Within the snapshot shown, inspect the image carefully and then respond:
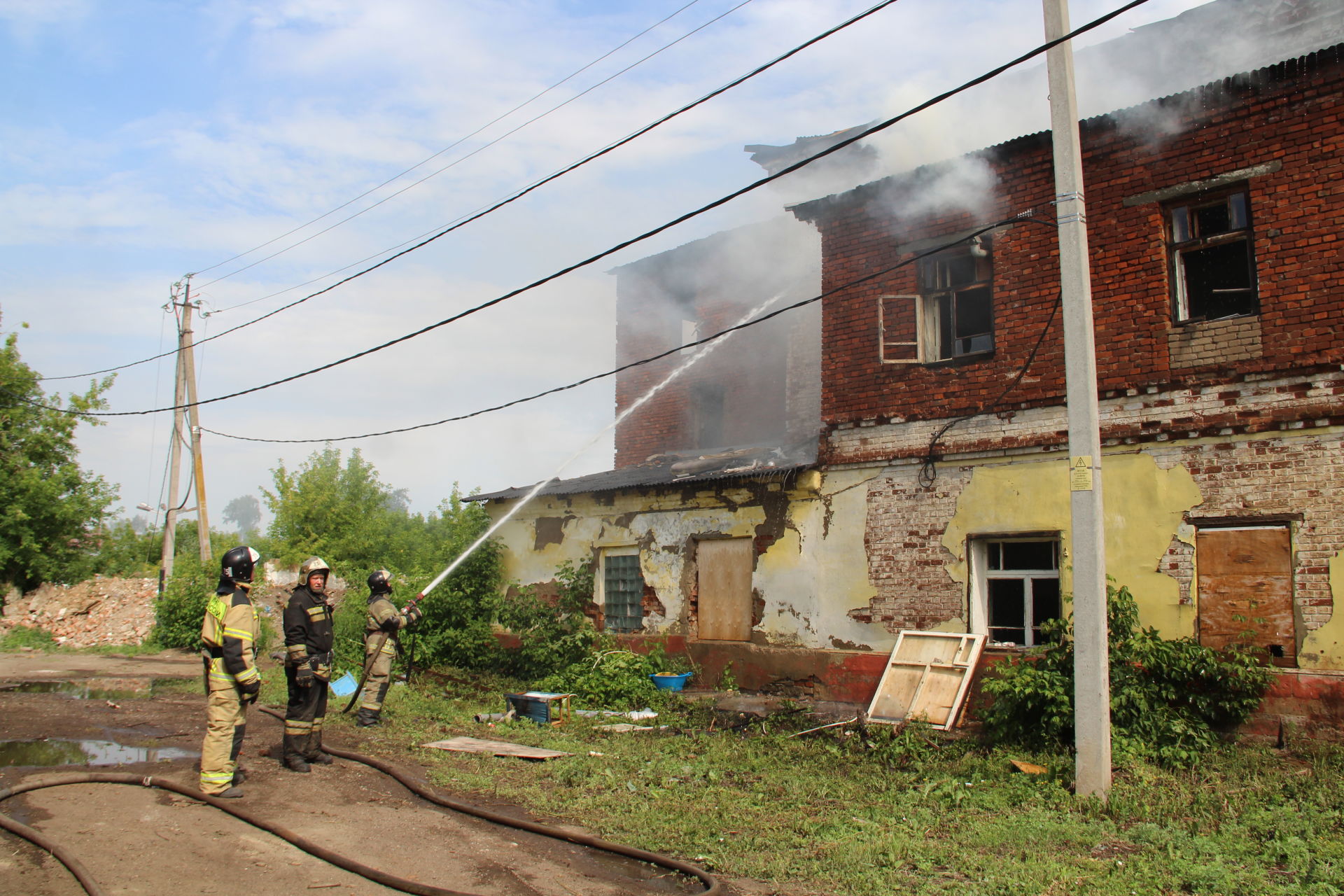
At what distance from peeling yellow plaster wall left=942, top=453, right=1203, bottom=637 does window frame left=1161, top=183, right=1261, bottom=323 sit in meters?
1.64

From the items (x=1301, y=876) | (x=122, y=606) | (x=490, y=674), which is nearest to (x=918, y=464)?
(x=1301, y=876)

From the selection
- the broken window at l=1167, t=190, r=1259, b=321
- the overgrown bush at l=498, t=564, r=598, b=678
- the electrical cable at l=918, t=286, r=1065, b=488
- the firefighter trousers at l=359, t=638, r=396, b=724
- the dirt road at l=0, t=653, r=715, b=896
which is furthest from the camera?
the overgrown bush at l=498, t=564, r=598, b=678

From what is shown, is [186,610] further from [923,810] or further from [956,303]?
[923,810]

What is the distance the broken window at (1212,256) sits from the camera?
924cm

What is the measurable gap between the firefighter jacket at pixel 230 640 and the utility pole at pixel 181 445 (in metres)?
16.4

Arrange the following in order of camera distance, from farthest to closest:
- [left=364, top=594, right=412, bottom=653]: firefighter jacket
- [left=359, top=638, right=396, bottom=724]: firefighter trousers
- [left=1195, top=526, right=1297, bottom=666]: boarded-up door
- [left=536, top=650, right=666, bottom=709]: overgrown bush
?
[left=536, top=650, right=666, bottom=709]: overgrown bush < [left=364, top=594, right=412, bottom=653]: firefighter jacket < [left=359, top=638, right=396, bottom=724]: firefighter trousers < [left=1195, top=526, right=1297, bottom=666]: boarded-up door

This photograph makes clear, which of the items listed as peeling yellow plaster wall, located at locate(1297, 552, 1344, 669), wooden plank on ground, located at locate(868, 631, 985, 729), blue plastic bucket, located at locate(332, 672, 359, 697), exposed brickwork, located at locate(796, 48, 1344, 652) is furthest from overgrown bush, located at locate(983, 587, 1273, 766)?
blue plastic bucket, located at locate(332, 672, 359, 697)

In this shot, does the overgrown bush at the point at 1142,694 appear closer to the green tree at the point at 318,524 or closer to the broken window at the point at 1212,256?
the broken window at the point at 1212,256

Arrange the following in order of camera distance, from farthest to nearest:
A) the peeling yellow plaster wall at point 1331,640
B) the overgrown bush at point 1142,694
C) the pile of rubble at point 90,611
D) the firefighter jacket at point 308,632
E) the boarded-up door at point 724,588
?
the pile of rubble at point 90,611, the boarded-up door at point 724,588, the peeling yellow plaster wall at point 1331,640, the overgrown bush at point 1142,694, the firefighter jacket at point 308,632

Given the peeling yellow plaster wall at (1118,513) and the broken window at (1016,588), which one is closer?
the peeling yellow plaster wall at (1118,513)

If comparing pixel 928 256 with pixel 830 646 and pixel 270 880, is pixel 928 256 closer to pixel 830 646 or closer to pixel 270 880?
pixel 830 646

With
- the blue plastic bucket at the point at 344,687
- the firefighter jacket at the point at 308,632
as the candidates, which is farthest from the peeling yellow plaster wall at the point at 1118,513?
the blue plastic bucket at the point at 344,687

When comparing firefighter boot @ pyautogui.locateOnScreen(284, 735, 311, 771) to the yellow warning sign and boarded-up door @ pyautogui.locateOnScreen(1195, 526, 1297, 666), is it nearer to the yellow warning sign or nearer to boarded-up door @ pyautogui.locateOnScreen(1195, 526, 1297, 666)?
the yellow warning sign

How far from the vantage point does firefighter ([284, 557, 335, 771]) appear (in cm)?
750
